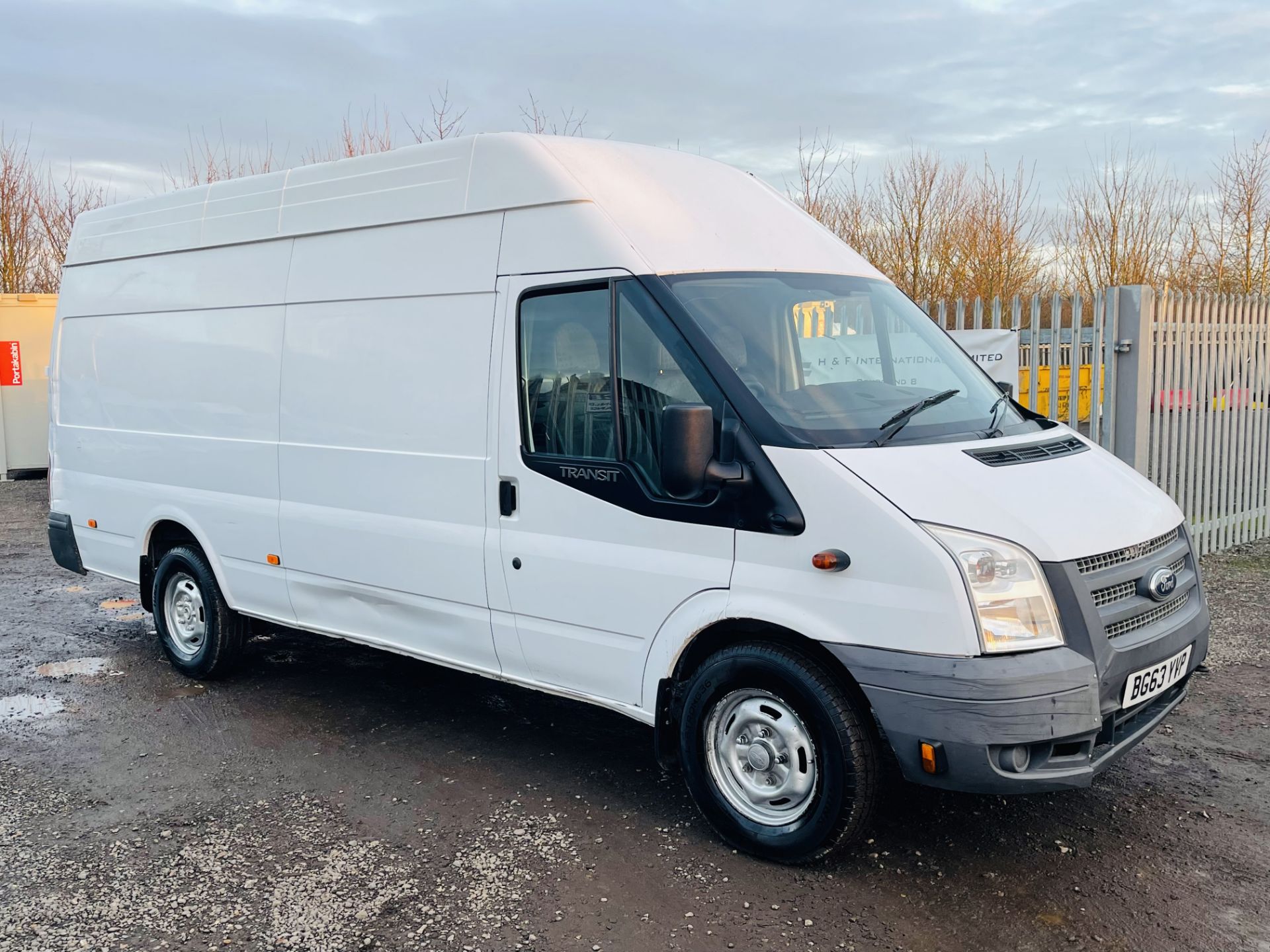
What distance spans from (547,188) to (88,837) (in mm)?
3180

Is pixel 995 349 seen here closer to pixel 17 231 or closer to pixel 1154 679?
pixel 1154 679

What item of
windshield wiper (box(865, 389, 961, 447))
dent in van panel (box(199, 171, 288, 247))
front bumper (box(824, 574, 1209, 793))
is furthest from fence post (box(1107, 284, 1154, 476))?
dent in van panel (box(199, 171, 288, 247))

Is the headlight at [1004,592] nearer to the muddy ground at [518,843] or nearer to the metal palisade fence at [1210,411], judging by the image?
the muddy ground at [518,843]

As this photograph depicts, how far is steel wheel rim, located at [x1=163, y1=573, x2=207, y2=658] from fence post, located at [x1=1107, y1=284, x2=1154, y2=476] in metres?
6.68

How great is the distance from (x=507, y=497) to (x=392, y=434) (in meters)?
0.80

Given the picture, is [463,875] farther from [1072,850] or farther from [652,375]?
[1072,850]

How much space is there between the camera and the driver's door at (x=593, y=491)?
408 cm

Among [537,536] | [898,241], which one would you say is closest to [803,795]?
[537,536]

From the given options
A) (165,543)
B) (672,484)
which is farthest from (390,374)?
(165,543)

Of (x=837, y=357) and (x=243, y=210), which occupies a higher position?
(x=243, y=210)

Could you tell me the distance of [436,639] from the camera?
200 inches

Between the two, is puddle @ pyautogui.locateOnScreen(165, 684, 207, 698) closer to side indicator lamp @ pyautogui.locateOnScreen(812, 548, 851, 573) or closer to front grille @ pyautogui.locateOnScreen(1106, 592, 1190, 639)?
side indicator lamp @ pyautogui.locateOnScreen(812, 548, 851, 573)

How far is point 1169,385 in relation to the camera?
8.66 meters

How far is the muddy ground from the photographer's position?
3.58m
